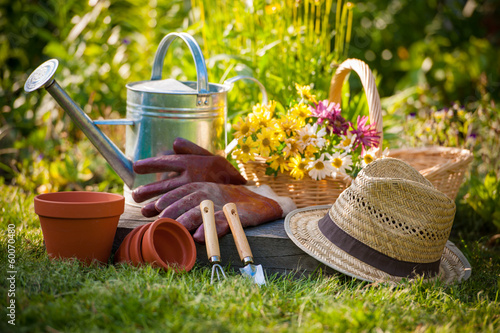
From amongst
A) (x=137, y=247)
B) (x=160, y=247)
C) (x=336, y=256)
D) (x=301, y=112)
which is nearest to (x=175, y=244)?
(x=160, y=247)

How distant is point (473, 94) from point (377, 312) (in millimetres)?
4520

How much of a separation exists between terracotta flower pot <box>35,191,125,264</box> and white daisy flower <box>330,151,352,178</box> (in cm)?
94

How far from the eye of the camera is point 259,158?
7.77 feet

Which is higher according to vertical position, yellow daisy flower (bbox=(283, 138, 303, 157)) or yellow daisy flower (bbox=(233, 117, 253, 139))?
yellow daisy flower (bbox=(233, 117, 253, 139))

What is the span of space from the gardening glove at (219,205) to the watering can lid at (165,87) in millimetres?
446

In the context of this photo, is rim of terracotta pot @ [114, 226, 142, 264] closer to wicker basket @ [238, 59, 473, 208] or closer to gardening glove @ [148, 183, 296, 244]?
gardening glove @ [148, 183, 296, 244]

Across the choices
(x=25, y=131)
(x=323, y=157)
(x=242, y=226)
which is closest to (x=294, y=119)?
(x=323, y=157)

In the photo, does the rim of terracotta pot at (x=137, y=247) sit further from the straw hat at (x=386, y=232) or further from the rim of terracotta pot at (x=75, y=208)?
the straw hat at (x=386, y=232)

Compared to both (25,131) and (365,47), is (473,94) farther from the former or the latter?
(25,131)

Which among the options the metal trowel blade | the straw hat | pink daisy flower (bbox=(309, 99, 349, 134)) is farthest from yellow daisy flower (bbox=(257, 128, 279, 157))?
the metal trowel blade

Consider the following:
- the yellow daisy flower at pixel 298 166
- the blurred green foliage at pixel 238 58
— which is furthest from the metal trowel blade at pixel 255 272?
the blurred green foliage at pixel 238 58

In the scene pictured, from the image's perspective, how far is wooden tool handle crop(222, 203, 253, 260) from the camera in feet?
6.01

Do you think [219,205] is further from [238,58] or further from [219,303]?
[238,58]

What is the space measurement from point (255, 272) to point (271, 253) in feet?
0.55
